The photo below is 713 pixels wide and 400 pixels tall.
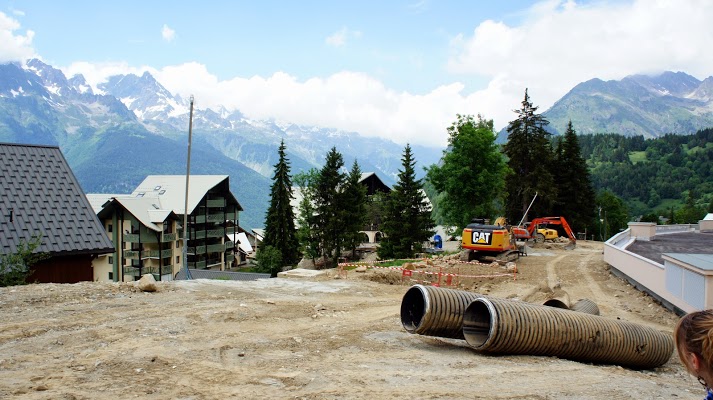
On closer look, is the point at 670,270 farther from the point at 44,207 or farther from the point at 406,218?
the point at 406,218

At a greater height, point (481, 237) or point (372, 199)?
point (372, 199)

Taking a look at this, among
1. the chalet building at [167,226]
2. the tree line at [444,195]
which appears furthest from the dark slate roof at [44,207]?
the tree line at [444,195]

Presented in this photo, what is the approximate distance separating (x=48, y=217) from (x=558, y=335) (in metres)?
15.6

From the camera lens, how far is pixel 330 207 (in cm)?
5156

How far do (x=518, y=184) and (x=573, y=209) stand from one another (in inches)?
384

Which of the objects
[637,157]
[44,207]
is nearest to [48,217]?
[44,207]

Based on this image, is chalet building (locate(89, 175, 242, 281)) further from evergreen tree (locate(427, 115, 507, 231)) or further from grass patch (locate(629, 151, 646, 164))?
grass patch (locate(629, 151, 646, 164))

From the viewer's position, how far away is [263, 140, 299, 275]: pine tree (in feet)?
179

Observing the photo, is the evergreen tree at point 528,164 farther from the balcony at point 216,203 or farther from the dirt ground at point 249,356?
the dirt ground at point 249,356

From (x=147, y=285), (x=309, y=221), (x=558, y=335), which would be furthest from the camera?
(x=309, y=221)

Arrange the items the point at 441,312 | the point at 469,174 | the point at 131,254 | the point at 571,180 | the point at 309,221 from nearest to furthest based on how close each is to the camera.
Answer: the point at 441,312 → the point at 469,174 → the point at 131,254 → the point at 309,221 → the point at 571,180

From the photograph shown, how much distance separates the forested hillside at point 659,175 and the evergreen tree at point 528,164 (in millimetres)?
104353

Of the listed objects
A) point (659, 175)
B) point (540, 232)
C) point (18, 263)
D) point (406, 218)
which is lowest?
point (540, 232)

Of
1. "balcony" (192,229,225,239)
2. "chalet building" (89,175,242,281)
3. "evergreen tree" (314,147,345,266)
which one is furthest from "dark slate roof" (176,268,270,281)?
"balcony" (192,229,225,239)
